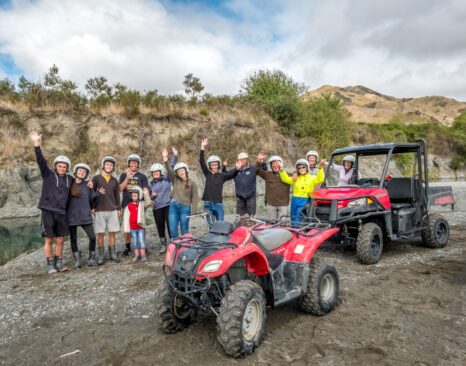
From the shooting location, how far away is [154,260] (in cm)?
771

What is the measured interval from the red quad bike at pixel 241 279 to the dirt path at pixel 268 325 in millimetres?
224

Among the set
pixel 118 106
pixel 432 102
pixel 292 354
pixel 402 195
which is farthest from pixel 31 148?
pixel 432 102

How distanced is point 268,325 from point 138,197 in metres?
4.42

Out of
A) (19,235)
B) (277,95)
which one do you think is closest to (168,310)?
(19,235)

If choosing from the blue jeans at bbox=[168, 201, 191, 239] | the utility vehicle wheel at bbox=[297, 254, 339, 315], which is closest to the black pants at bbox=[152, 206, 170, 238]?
the blue jeans at bbox=[168, 201, 191, 239]

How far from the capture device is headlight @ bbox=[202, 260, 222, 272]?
356 centimetres

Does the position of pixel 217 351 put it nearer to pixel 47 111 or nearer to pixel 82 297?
pixel 82 297

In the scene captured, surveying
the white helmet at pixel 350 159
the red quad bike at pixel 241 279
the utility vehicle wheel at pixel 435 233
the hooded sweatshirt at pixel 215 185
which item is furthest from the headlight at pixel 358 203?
the hooded sweatshirt at pixel 215 185

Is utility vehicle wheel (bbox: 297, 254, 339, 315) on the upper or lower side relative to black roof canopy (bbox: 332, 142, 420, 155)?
lower

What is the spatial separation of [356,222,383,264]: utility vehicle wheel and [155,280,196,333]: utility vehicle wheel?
366 cm

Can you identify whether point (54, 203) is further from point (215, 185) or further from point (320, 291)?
point (320, 291)

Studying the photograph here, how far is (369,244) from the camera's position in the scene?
660 cm

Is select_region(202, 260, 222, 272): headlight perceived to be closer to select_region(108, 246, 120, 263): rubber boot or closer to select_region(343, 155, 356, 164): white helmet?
select_region(108, 246, 120, 263): rubber boot

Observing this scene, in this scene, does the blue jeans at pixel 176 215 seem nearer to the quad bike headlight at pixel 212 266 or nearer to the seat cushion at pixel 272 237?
the seat cushion at pixel 272 237
